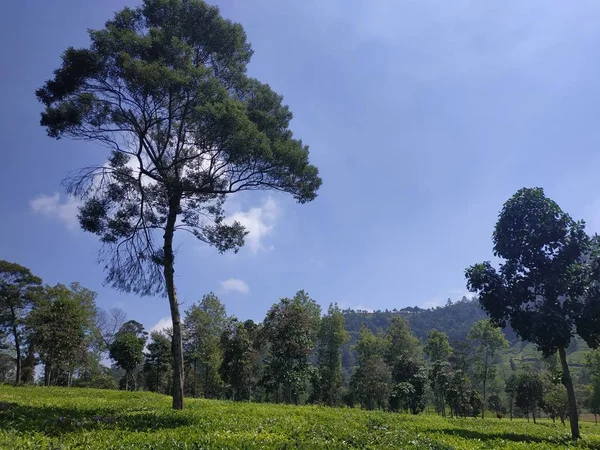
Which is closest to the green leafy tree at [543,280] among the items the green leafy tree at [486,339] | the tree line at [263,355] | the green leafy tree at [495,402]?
the tree line at [263,355]

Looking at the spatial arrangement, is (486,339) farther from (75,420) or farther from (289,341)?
(75,420)

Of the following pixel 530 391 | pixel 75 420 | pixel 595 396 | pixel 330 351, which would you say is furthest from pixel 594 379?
pixel 75 420

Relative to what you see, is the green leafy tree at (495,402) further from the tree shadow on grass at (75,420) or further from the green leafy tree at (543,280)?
the tree shadow on grass at (75,420)

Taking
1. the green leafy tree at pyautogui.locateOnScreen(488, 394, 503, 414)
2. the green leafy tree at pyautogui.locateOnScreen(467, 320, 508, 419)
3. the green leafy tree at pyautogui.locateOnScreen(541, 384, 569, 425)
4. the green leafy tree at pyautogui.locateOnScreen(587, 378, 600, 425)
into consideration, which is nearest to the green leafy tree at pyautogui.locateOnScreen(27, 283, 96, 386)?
the green leafy tree at pyautogui.locateOnScreen(467, 320, 508, 419)

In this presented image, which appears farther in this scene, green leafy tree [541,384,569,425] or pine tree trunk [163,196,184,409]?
green leafy tree [541,384,569,425]

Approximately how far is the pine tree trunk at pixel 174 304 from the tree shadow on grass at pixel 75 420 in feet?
5.64

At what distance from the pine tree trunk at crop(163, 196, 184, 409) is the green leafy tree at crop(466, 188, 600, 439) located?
1256cm

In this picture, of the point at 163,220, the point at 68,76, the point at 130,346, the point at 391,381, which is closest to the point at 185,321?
the point at 130,346

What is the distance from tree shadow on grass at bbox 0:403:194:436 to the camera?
1051cm

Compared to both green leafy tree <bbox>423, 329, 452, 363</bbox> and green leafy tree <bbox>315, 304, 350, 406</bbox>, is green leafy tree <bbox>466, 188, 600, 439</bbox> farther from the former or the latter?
green leafy tree <bbox>423, 329, 452, 363</bbox>

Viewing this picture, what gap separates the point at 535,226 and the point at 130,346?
128 ft

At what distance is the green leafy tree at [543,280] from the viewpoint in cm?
1620

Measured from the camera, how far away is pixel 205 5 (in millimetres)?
17344

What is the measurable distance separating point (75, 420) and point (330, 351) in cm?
5066
